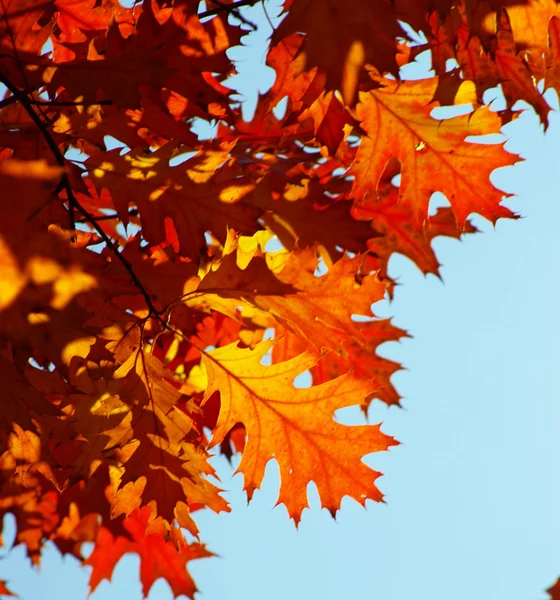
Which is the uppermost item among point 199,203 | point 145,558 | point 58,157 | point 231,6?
point 231,6

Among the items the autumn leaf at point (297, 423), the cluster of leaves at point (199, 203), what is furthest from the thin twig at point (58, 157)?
the autumn leaf at point (297, 423)

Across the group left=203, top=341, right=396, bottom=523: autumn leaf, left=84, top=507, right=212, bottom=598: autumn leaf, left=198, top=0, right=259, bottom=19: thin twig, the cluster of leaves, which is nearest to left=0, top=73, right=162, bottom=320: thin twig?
the cluster of leaves

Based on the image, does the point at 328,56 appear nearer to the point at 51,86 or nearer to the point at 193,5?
the point at 193,5

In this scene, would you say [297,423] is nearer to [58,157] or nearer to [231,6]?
[58,157]

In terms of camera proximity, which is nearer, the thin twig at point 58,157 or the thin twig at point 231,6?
the thin twig at point 58,157

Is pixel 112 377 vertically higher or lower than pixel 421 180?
lower

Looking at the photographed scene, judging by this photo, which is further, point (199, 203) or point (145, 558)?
point (145, 558)

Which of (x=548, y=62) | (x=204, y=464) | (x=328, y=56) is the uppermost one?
(x=328, y=56)

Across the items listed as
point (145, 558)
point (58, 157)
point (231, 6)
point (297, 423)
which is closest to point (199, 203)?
point (58, 157)

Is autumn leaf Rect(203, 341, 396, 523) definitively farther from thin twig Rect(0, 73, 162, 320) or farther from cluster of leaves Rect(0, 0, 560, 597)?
thin twig Rect(0, 73, 162, 320)

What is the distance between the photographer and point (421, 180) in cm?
198

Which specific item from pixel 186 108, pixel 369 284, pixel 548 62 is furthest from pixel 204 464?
pixel 548 62

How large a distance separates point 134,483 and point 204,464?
0.18 meters

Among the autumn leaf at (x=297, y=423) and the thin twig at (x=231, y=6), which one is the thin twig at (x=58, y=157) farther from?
the thin twig at (x=231, y=6)
